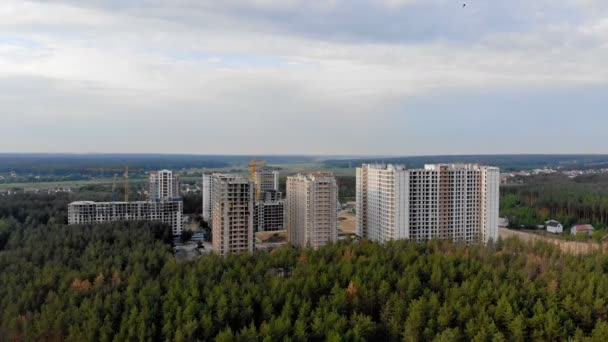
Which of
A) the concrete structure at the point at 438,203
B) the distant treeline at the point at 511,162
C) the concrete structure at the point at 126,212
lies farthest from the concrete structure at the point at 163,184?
the distant treeline at the point at 511,162

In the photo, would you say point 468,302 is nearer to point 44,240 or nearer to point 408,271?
point 408,271

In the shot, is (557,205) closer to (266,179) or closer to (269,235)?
(269,235)

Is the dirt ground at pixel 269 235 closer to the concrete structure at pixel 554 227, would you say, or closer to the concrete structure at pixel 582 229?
the concrete structure at pixel 554 227

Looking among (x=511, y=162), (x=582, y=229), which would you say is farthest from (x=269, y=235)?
(x=511, y=162)

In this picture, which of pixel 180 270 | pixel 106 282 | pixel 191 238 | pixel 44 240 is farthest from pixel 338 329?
pixel 191 238

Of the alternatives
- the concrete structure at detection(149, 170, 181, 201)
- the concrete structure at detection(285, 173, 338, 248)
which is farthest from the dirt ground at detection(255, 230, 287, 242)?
the concrete structure at detection(149, 170, 181, 201)

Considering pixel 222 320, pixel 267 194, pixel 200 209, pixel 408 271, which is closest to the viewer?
pixel 222 320
